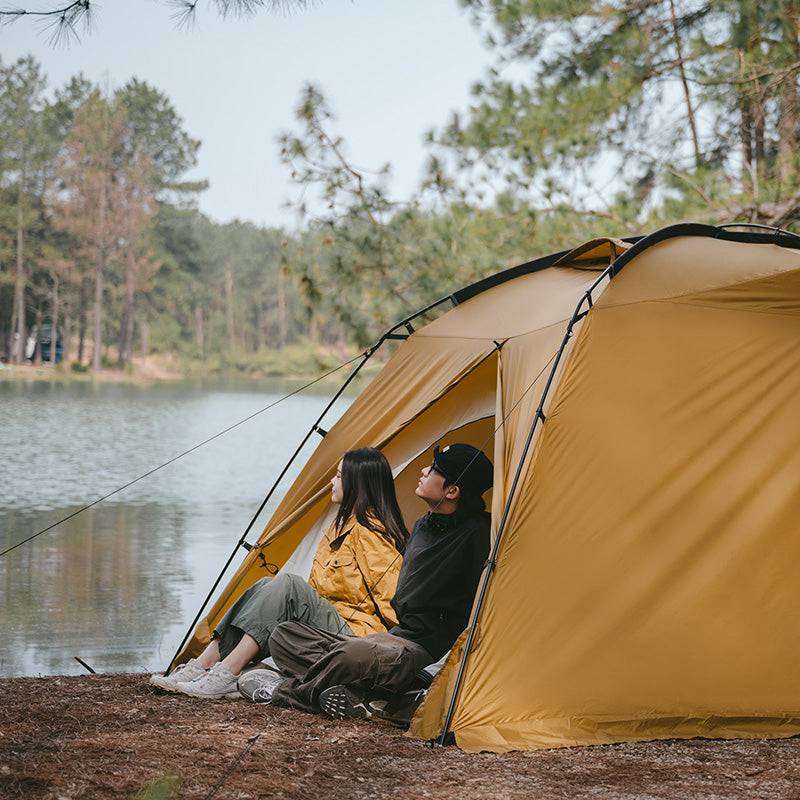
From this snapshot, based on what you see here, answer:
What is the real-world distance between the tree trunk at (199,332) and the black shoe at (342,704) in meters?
61.2

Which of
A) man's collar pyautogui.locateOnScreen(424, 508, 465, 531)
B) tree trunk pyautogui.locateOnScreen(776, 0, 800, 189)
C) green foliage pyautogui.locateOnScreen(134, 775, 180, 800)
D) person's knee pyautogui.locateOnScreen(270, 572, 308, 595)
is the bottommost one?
person's knee pyautogui.locateOnScreen(270, 572, 308, 595)

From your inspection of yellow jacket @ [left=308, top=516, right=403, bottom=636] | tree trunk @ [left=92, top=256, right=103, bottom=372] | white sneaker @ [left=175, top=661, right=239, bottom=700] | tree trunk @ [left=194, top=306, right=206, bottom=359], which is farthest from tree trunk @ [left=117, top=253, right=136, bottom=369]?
white sneaker @ [left=175, top=661, right=239, bottom=700]

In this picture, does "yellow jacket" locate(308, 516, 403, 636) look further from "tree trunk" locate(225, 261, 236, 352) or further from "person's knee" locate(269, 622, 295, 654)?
"tree trunk" locate(225, 261, 236, 352)

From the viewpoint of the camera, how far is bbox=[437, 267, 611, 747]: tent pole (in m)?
3.95

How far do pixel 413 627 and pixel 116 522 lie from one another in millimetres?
8814

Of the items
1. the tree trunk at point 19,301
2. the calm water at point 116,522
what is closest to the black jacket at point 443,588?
the calm water at point 116,522

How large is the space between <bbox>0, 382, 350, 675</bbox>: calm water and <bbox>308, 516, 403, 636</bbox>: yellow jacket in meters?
1.63

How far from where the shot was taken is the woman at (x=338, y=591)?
14.9ft

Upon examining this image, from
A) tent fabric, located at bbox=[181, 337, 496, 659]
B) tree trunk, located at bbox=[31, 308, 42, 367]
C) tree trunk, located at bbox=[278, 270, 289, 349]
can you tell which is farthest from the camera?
tree trunk, located at bbox=[278, 270, 289, 349]

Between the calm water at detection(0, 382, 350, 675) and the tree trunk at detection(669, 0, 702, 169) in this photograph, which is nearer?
the calm water at detection(0, 382, 350, 675)

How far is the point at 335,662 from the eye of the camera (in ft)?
14.1

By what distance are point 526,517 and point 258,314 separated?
234ft

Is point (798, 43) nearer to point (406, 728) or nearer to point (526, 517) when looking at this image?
point (526, 517)

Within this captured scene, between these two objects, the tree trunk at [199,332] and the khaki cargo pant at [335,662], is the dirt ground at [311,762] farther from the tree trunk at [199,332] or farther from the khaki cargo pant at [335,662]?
the tree trunk at [199,332]
